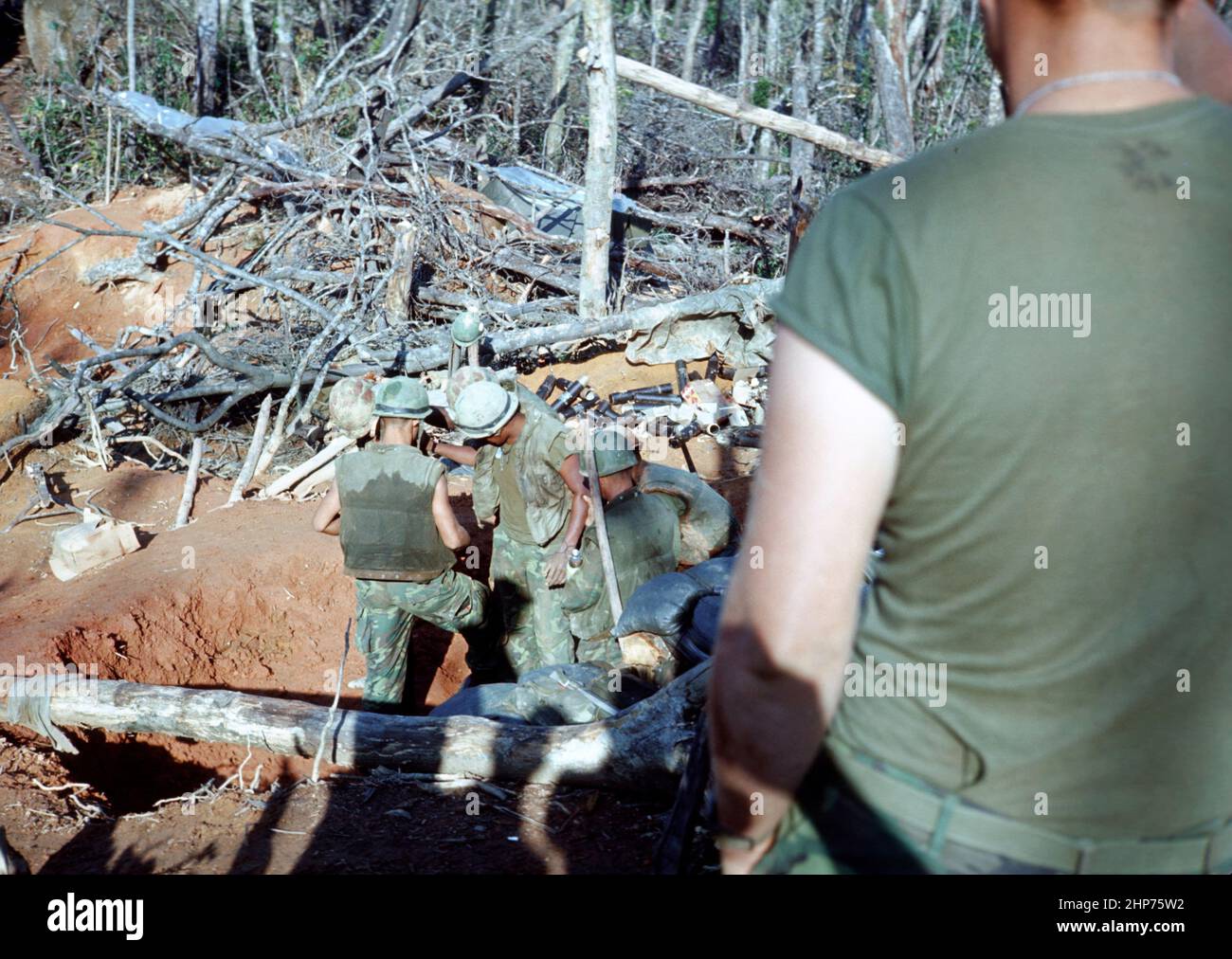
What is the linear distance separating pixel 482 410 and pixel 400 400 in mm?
454

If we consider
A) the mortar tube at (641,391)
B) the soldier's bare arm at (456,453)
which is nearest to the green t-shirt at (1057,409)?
the soldier's bare arm at (456,453)

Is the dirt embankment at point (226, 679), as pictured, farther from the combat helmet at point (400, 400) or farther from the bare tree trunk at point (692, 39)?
the bare tree trunk at point (692, 39)

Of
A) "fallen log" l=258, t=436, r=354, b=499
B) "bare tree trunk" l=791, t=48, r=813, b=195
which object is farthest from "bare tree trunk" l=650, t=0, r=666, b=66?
"fallen log" l=258, t=436, r=354, b=499

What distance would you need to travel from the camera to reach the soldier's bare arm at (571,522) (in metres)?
5.43

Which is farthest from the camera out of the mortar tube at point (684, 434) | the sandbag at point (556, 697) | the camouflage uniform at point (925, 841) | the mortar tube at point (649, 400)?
the mortar tube at point (649, 400)

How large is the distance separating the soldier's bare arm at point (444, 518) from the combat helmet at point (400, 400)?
41 centimetres

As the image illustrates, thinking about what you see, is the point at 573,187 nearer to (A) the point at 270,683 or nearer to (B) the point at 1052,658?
(A) the point at 270,683

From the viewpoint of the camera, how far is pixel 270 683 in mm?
6117

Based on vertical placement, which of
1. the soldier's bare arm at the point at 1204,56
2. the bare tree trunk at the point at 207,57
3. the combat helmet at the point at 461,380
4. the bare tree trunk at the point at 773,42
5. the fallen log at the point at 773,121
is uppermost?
the bare tree trunk at the point at 773,42

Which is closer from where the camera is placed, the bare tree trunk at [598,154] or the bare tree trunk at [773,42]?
the bare tree trunk at [598,154]

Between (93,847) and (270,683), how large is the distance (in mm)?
2559

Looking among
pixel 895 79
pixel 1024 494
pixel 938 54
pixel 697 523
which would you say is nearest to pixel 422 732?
pixel 697 523

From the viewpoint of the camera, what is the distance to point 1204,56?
125 centimetres

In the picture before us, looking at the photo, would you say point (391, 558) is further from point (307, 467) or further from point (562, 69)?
point (562, 69)
